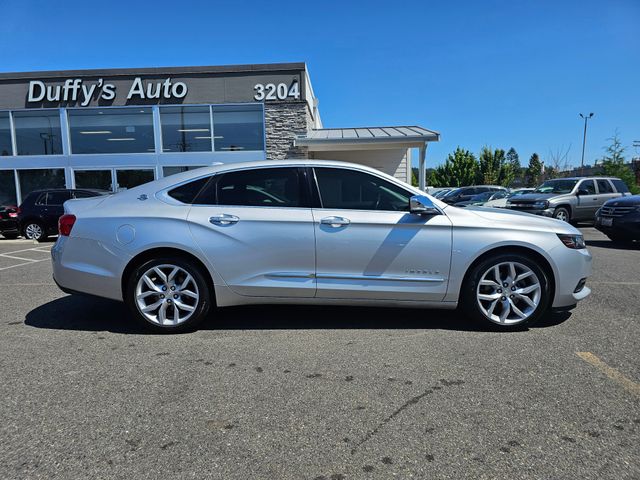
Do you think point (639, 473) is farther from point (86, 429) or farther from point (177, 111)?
point (177, 111)

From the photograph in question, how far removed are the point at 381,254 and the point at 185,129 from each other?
1468 centimetres

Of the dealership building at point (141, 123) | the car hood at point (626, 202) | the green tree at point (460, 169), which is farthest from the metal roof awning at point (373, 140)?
the green tree at point (460, 169)

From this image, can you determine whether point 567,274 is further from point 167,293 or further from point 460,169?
point 460,169

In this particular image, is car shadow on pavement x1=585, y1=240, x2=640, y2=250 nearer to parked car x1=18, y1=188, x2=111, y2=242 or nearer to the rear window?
the rear window

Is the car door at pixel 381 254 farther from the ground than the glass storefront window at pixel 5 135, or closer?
closer

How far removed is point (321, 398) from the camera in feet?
9.32

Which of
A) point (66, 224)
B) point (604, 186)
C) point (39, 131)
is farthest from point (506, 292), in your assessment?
point (39, 131)

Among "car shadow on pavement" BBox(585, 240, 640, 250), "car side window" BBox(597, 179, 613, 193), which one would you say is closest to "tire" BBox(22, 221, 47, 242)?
"car shadow on pavement" BBox(585, 240, 640, 250)

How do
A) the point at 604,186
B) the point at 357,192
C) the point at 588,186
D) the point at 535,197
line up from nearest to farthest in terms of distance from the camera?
the point at 357,192
the point at 535,197
the point at 588,186
the point at 604,186

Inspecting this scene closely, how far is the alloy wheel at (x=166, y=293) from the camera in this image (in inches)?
160

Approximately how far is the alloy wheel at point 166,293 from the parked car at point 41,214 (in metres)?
9.58

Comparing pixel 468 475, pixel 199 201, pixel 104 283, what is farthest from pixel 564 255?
pixel 104 283

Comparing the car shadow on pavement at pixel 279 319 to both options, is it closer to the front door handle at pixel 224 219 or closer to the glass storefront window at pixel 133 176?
the front door handle at pixel 224 219

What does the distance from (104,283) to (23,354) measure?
0.84 meters
